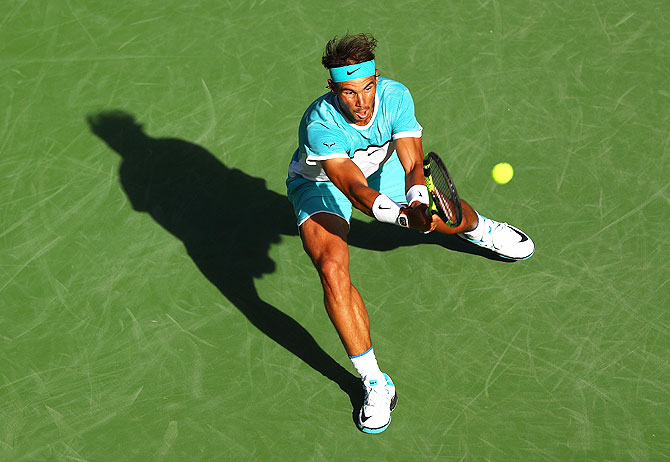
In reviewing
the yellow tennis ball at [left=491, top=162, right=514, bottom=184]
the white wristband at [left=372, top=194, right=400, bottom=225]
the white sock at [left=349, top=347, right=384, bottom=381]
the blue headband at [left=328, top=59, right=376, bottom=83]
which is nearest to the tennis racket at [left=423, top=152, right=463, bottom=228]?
the white wristband at [left=372, top=194, right=400, bottom=225]

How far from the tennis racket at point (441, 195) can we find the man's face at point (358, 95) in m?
0.48

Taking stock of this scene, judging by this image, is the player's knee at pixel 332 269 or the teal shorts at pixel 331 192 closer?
the player's knee at pixel 332 269

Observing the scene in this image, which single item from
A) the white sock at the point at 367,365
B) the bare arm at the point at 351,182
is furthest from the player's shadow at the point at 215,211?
the bare arm at the point at 351,182

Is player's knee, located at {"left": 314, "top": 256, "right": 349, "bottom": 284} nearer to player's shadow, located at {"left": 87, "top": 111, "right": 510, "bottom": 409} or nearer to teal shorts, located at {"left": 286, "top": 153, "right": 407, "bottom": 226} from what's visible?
teal shorts, located at {"left": 286, "top": 153, "right": 407, "bottom": 226}

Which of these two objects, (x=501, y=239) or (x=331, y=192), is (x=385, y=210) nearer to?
(x=331, y=192)

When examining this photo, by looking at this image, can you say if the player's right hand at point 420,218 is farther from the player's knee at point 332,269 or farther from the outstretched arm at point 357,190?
the player's knee at point 332,269

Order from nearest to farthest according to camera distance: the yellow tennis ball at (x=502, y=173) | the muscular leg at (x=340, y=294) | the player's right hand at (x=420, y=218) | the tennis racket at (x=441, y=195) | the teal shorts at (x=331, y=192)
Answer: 1. the player's right hand at (x=420, y=218)
2. the tennis racket at (x=441, y=195)
3. the muscular leg at (x=340, y=294)
4. the teal shorts at (x=331, y=192)
5. the yellow tennis ball at (x=502, y=173)

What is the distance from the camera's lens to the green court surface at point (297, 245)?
16.2 feet

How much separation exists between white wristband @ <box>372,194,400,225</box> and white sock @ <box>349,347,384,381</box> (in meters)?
0.86

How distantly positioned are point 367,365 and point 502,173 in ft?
6.91

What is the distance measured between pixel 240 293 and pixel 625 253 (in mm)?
2713

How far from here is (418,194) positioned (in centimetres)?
457

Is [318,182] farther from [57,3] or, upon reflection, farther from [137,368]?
[57,3]

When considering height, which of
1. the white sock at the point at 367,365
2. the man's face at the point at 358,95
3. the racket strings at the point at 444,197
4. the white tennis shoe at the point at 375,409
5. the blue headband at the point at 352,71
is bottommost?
the white tennis shoe at the point at 375,409
